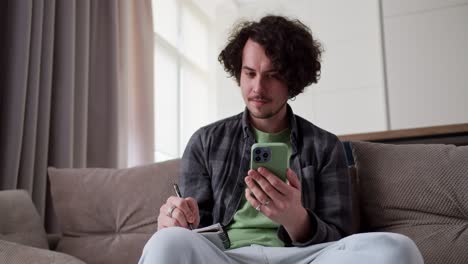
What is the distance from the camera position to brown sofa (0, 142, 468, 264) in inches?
54.6

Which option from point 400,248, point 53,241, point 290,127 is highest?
point 290,127

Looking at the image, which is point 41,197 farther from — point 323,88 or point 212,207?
point 323,88

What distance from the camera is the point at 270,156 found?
0.96 metres

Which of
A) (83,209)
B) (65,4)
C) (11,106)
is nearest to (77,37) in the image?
(65,4)

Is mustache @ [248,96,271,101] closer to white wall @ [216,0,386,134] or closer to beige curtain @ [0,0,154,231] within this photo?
beige curtain @ [0,0,154,231]

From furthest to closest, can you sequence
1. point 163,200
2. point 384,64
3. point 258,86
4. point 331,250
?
point 384,64, point 163,200, point 258,86, point 331,250

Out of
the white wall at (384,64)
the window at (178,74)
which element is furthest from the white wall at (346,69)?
the window at (178,74)

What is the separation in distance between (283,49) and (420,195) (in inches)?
22.7

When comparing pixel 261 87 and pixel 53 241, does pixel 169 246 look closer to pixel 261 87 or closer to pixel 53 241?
pixel 261 87

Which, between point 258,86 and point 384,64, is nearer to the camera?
point 258,86

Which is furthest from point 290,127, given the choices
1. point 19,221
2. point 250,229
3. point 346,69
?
point 346,69

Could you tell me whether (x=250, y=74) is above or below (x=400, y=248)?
above

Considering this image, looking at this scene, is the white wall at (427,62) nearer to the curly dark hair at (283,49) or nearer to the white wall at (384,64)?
the white wall at (384,64)

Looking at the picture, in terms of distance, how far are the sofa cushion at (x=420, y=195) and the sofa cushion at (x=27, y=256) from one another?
861 millimetres
